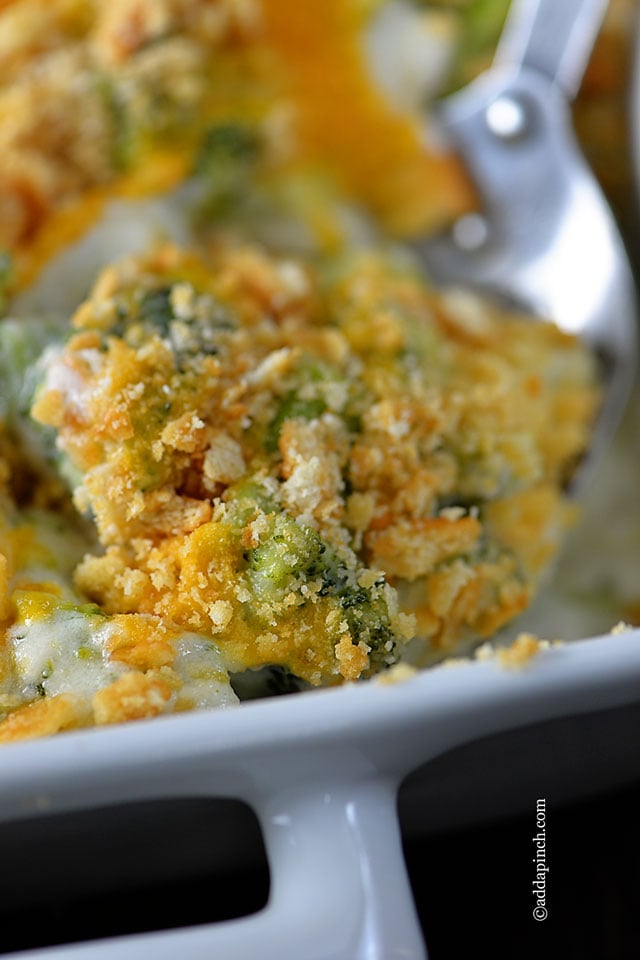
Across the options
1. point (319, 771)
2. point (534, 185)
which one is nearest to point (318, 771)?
point (319, 771)

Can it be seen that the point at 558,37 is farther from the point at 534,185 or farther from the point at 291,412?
the point at 291,412

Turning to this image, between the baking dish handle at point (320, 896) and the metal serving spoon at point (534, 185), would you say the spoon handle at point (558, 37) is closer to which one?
the metal serving spoon at point (534, 185)

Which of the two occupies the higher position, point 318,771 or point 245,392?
point 245,392

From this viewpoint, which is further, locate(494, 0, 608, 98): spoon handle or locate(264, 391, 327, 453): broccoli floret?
locate(494, 0, 608, 98): spoon handle

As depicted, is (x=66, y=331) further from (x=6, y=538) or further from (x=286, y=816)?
(x=286, y=816)

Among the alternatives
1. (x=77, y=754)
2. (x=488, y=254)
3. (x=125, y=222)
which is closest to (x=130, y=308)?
(x=125, y=222)

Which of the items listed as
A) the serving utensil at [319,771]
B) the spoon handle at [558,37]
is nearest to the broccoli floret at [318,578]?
the serving utensil at [319,771]

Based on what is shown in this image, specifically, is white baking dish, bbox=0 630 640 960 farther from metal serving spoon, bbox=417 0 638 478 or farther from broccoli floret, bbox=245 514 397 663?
metal serving spoon, bbox=417 0 638 478

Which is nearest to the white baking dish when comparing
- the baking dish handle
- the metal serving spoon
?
the baking dish handle
